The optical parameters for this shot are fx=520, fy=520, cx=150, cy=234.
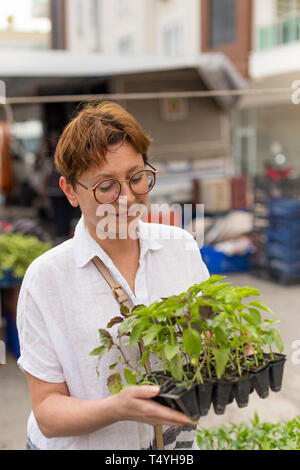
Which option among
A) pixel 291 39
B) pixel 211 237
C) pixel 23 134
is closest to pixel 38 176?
pixel 23 134

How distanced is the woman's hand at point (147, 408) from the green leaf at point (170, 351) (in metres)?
0.07

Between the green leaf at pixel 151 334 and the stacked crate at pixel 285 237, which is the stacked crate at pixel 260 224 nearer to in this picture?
the stacked crate at pixel 285 237

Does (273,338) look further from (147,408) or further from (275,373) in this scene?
(147,408)

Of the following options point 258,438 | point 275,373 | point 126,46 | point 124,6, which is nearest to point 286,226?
point 258,438

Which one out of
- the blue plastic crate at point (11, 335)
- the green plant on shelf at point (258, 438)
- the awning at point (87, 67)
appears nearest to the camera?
the green plant on shelf at point (258, 438)

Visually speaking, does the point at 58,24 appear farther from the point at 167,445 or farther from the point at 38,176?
the point at 167,445

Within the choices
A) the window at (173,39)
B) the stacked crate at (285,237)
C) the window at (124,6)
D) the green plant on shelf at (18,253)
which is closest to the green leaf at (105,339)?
the green plant on shelf at (18,253)

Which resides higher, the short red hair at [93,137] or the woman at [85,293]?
the short red hair at [93,137]

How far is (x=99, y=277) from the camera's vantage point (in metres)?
1.36

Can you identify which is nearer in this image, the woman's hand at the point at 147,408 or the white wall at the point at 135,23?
the woman's hand at the point at 147,408

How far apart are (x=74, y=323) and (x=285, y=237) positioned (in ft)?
17.6

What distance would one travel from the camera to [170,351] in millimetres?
1125

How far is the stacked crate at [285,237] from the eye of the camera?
6.33m

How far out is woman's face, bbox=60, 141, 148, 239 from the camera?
4.23ft
